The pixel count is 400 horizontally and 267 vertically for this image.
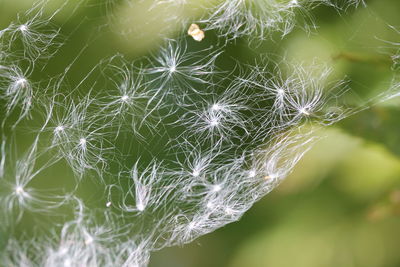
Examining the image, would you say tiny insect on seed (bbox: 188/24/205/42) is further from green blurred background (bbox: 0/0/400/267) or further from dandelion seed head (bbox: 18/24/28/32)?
dandelion seed head (bbox: 18/24/28/32)

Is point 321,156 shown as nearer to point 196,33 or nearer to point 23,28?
point 196,33

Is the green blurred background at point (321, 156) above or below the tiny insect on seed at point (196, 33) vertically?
below

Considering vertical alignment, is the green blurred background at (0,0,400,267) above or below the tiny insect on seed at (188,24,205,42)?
below

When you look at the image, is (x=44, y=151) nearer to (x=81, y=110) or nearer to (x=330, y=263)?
(x=81, y=110)

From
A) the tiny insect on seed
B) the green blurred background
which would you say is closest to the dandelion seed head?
the green blurred background

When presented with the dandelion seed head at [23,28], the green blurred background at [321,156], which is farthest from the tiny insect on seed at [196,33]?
the dandelion seed head at [23,28]

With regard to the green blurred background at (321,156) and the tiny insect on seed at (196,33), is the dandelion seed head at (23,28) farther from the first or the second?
the tiny insect on seed at (196,33)

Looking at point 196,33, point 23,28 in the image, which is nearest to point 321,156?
point 196,33
